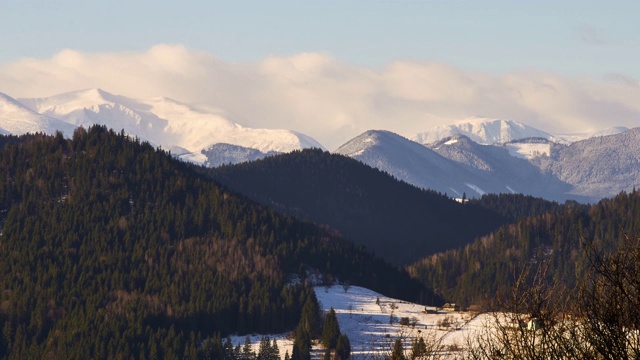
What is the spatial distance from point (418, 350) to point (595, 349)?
92.2 feet

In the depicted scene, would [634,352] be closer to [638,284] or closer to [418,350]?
[638,284]

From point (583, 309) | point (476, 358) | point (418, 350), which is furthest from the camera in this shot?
point (418, 350)

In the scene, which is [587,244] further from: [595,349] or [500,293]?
[500,293]

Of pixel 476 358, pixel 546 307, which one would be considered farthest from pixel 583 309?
pixel 476 358

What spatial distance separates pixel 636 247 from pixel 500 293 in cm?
1137

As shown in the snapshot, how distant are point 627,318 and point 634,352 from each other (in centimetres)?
152

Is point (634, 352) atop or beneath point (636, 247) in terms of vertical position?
beneath

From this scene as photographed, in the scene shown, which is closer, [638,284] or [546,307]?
[638,284]

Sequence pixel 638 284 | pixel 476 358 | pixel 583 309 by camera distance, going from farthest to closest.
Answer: pixel 476 358 < pixel 583 309 < pixel 638 284

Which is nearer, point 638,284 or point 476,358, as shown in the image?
point 638,284

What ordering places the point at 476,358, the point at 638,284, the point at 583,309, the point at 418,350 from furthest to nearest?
the point at 418,350
the point at 476,358
the point at 583,309
the point at 638,284

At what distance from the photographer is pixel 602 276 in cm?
6481

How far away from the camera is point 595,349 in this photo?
6356 cm

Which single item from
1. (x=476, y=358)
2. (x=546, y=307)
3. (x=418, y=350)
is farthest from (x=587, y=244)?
(x=418, y=350)
